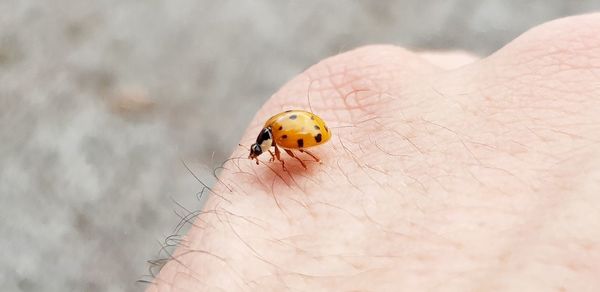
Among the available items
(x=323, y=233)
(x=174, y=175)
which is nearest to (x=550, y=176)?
(x=323, y=233)

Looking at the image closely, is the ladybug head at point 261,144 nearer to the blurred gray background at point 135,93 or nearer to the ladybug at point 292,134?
the ladybug at point 292,134

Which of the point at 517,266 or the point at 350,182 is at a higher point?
the point at 350,182

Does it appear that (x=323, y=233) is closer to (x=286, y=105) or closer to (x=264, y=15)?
(x=286, y=105)

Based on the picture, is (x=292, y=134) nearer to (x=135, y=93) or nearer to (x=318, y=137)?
(x=318, y=137)

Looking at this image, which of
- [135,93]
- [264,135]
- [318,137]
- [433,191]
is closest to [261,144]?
[264,135]

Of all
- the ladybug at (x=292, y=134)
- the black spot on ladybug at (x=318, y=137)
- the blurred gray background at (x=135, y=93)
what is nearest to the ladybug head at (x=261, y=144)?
the ladybug at (x=292, y=134)
